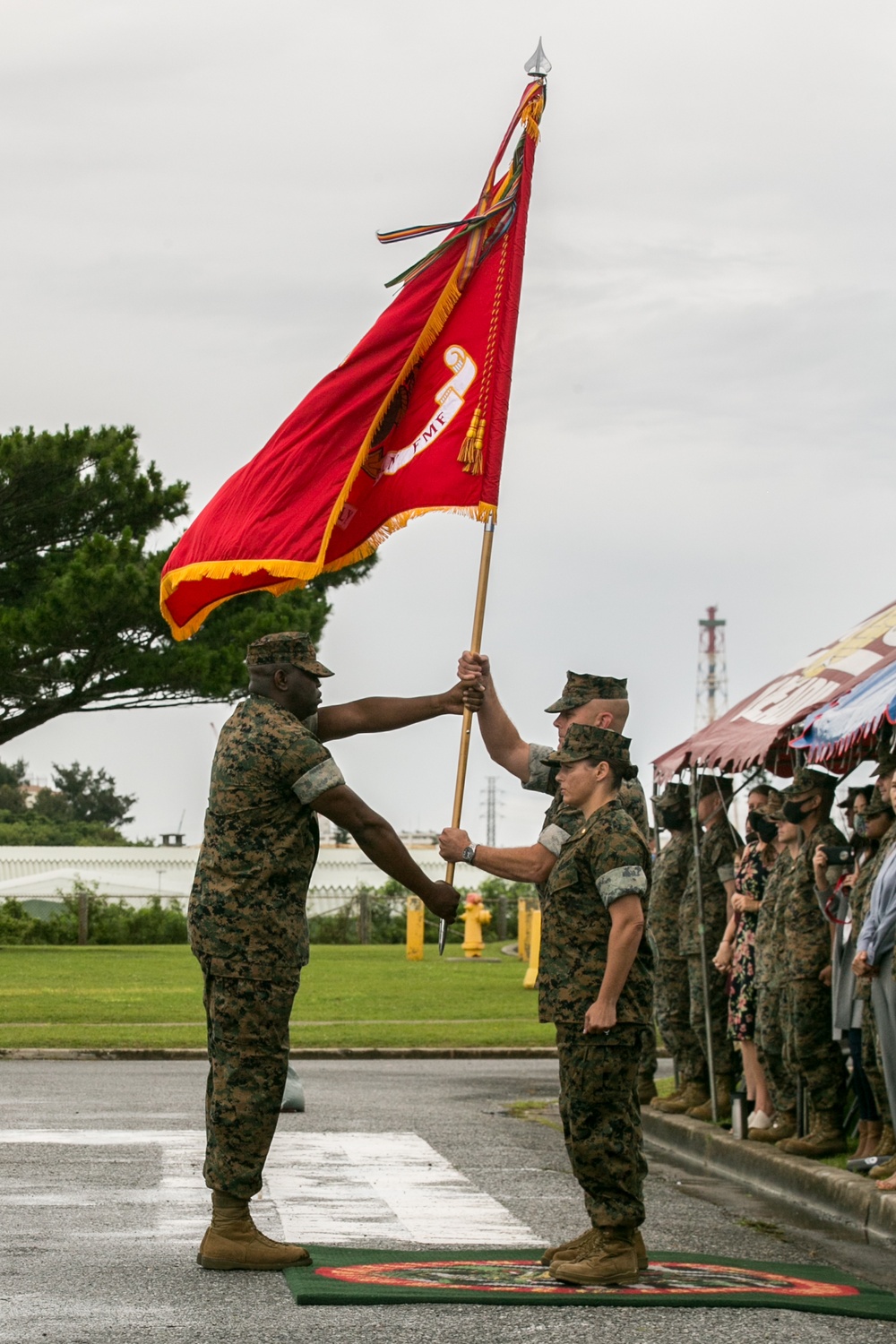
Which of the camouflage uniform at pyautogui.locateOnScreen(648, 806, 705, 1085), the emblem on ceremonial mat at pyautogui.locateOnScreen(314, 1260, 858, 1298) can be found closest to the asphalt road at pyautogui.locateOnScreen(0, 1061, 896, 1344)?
the emblem on ceremonial mat at pyautogui.locateOnScreen(314, 1260, 858, 1298)

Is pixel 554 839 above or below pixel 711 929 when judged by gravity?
above

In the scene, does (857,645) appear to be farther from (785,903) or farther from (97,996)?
(97,996)

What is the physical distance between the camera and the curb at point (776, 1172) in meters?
8.87

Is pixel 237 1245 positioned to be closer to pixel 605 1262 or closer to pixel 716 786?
pixel 605 1262

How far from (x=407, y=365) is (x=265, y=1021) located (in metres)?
3.66

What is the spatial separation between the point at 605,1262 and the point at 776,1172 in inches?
152

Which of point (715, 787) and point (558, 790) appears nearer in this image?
point (558, 790)

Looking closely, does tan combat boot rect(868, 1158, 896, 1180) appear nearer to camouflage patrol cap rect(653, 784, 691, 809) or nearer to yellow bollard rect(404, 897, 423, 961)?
camouflage patrol cap rect(653, 784, 691, 809)

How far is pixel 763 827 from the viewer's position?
11750mm

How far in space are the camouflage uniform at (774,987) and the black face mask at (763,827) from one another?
0.93 ft

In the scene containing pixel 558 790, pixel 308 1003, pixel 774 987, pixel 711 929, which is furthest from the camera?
pixel 308 1003

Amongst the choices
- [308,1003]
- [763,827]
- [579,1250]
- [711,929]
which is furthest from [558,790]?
[308,1003]

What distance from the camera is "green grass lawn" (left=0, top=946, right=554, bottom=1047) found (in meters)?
20.3

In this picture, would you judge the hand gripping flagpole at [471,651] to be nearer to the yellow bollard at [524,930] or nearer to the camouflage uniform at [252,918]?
the camouflage uniform at [252,918]
